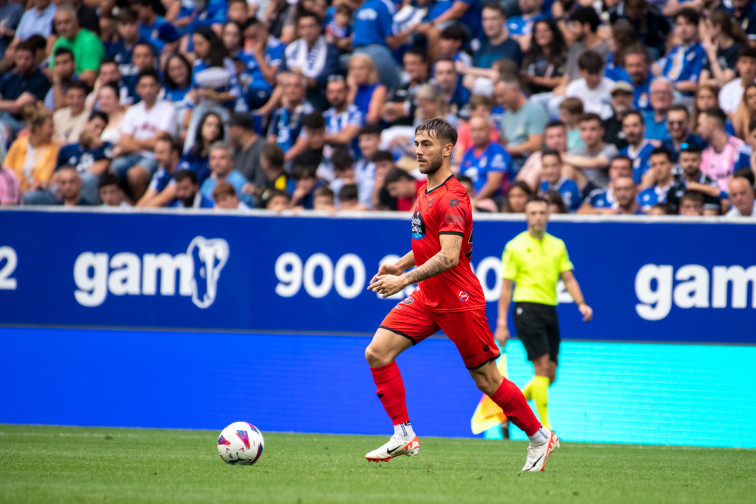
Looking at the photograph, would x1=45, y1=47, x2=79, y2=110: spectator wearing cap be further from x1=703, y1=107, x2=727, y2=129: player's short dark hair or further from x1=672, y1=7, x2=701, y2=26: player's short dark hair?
x1=703, y1=107, x2=727, y2=129: player's short dark hair

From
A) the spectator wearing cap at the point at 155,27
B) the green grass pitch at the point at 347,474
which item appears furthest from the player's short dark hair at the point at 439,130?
the spectator wearing cap at the point at 155,27

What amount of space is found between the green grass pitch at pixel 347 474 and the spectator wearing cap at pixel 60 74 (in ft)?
24.8

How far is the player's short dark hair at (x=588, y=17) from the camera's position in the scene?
1426cm

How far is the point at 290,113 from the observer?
15039mm

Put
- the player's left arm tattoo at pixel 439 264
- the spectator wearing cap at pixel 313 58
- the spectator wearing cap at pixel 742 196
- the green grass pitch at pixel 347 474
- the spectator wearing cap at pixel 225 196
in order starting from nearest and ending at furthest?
the green grass pitch at pixel 347 474 → the player's left arm tattoo at pixel 439 264 → the spectator wearing cap at pixel 742 196 → the spectator wearing cap at pixel 225 196 → the spectator wearing cap at pixel 313 58

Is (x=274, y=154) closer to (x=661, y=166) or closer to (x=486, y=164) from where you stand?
(x=486, y=164)

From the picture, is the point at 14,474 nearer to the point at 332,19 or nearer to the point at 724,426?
the point at 724,426

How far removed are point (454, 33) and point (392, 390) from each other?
27.9ft

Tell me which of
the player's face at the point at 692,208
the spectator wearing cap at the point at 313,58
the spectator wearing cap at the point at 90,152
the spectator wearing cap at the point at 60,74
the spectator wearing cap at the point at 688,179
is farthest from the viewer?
the spectator wearing cap at the point at 60,74

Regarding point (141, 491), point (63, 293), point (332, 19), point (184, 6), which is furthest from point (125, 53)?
point (141, 491)

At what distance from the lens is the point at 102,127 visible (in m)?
15.4

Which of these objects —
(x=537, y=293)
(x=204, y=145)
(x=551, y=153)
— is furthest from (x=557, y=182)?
(x=204, y=145)

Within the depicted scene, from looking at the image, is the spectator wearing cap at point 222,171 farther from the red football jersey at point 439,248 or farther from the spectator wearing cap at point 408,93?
the red football jersey at point 439,248

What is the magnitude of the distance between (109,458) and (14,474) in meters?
1.19
